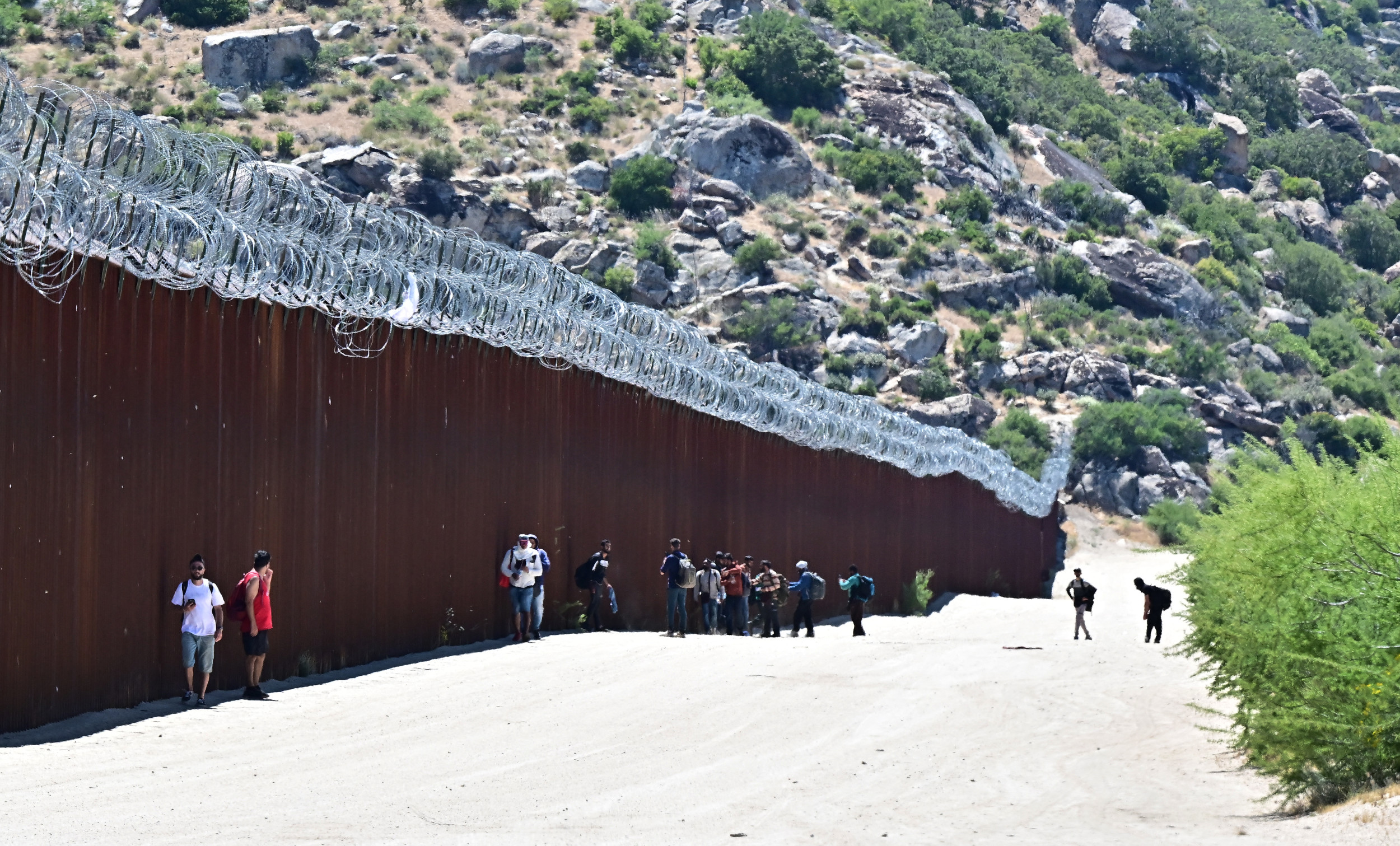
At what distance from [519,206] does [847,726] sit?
53737 millimetres

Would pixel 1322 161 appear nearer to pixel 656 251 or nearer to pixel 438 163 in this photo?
pixel 656 251

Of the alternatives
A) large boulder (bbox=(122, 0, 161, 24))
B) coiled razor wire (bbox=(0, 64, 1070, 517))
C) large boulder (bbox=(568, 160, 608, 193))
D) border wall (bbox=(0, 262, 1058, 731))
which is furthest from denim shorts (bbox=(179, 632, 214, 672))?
large boulder (bbox=(122, 0, 161, 24))

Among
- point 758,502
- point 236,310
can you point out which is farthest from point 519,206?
point 236,310

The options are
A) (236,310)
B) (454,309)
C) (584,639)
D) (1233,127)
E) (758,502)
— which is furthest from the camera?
(1233,127)

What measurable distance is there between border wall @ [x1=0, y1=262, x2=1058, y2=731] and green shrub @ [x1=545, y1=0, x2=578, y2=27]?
64.7 metres

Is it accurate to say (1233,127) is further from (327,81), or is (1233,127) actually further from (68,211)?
(68,211)

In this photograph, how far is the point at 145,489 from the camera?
12.1 metres

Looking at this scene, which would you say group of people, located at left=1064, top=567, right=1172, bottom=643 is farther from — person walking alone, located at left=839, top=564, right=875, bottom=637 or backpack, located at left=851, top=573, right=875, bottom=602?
backpack, located at left=851, top=573, right=875, bottom=602

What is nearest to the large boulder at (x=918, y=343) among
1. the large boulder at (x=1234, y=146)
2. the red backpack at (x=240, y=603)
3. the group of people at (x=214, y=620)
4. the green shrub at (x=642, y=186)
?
the green shrub at (x=642, y=186)

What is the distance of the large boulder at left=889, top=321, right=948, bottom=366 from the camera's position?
6381cm

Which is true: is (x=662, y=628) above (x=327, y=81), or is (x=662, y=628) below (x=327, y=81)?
below

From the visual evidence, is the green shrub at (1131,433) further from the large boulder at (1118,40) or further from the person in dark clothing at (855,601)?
the large boulder at (1118,40)

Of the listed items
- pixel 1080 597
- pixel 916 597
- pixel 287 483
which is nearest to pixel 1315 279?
pixel 916 597

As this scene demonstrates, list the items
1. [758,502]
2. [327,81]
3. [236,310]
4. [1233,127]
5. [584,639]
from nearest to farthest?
[236,310] < [584,639] < [758,502] < [327,81] < [1233,127]
